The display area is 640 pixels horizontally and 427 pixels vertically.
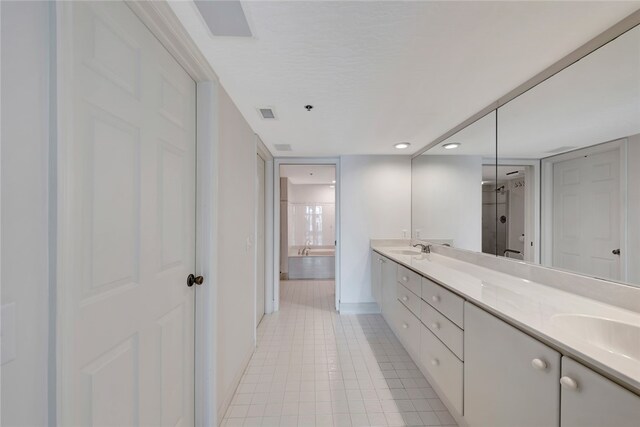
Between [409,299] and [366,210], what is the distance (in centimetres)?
156

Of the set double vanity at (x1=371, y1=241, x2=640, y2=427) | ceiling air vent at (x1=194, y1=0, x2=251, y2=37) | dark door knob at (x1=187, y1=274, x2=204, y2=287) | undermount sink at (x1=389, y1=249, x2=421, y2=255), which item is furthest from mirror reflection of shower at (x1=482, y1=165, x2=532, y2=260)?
dark door knob at (x1=187, y1=274, x2=204, y2=287)

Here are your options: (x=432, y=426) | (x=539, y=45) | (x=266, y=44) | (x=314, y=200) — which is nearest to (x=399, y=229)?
(x=432, y=426)

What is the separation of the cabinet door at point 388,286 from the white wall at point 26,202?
2400 mm

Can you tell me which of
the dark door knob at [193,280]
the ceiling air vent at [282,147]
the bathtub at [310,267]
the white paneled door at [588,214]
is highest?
the ceiling air vent at [282,147]

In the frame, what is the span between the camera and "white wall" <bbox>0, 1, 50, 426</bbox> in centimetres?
54

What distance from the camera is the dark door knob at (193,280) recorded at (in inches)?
53.6

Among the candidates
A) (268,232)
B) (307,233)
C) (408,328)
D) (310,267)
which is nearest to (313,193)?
(307,233)

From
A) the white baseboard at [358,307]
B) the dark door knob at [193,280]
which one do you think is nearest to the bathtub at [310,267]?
the white baseboard at [358,307]

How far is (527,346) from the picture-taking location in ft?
3.25

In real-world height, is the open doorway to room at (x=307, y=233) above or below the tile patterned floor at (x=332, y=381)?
above

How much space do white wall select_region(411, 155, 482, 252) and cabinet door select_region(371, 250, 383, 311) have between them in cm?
65

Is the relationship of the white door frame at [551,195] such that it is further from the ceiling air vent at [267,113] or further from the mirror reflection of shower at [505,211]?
the ceiling air vent at [267,113]

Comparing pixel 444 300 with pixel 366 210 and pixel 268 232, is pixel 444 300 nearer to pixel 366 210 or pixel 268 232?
pixel 366 210

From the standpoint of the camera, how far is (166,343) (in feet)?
3.84
